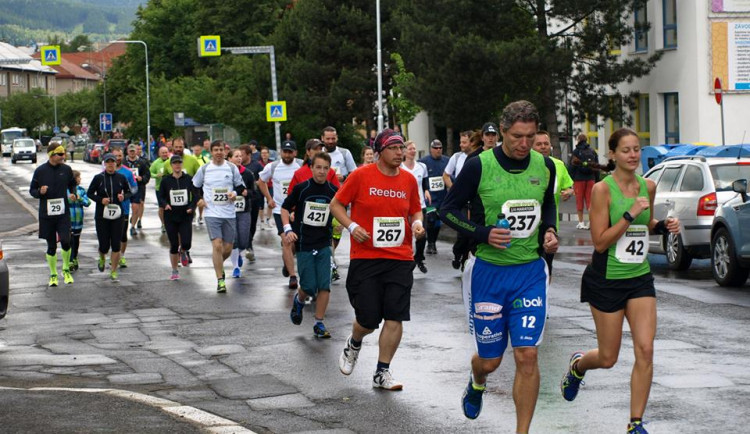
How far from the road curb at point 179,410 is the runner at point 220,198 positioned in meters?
7.00

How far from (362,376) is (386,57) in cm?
5193

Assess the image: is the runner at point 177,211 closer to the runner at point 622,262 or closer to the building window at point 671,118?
the runner at point 622,262

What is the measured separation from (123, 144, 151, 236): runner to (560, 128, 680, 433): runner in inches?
748

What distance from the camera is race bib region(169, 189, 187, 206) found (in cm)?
1795

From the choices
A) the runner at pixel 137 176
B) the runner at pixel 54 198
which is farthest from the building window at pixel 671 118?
the runner at pixel 54 198

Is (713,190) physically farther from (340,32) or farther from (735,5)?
(340,32)

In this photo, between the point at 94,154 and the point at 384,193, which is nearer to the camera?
the point at 384,193

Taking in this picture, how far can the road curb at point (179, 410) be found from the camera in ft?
25.1

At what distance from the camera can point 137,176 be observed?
85.0 ft

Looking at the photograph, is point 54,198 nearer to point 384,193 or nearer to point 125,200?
point 125,200

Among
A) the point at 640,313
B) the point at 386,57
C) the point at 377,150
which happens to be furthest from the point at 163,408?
the point at 386,57

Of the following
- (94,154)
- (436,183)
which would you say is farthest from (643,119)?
(94,154)

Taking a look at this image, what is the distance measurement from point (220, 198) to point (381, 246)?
7279 millimetres

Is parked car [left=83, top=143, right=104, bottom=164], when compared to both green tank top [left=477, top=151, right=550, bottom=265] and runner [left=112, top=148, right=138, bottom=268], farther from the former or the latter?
green tank top [left=477, top=151, right=550, bottom=265]
